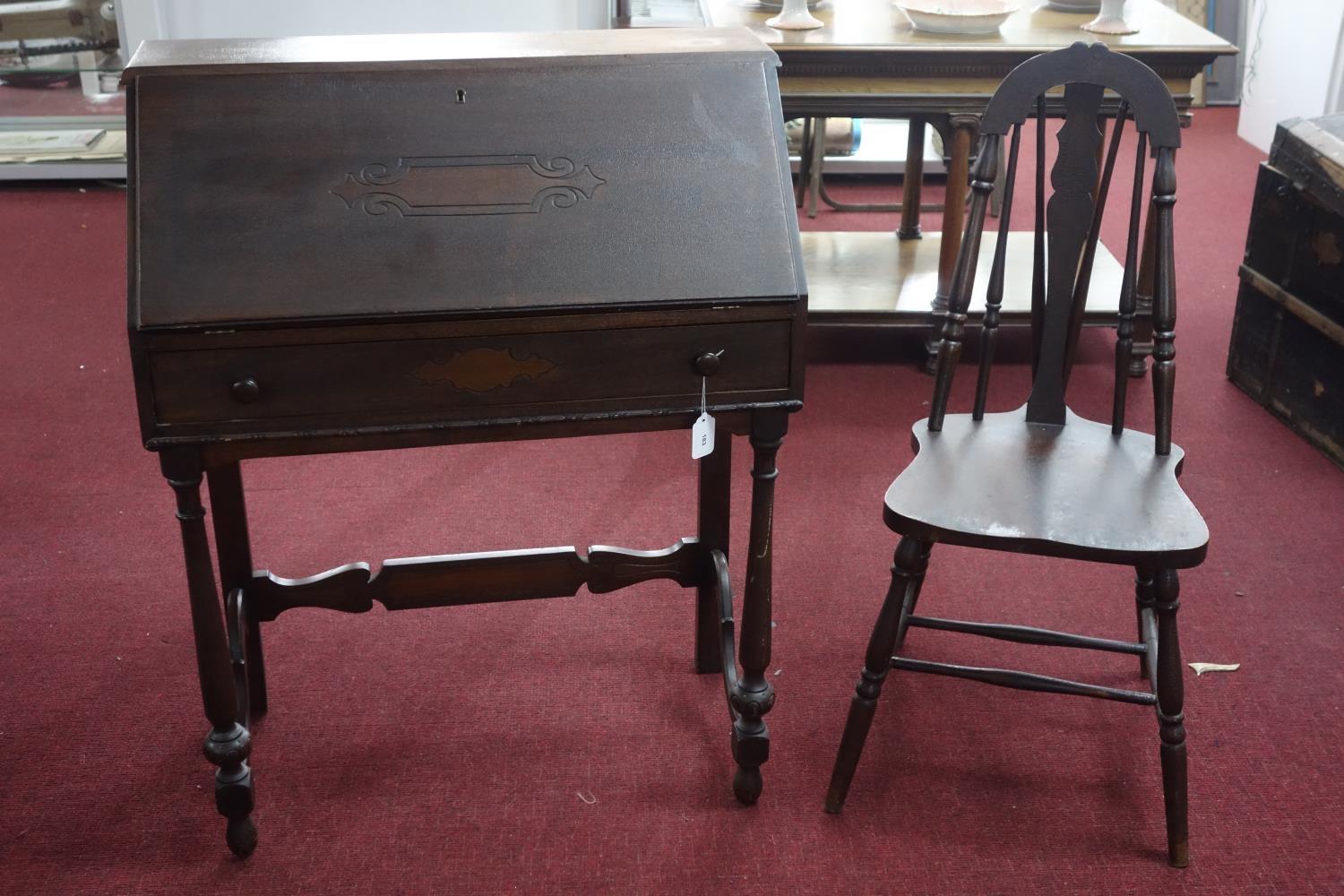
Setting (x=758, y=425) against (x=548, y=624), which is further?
(x=548, y=624)

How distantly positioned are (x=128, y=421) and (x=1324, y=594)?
113 inches

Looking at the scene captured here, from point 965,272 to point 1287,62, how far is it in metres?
4.43

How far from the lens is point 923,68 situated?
3.33m

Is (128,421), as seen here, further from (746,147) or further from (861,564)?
(746,147)

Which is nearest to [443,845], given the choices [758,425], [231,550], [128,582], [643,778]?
[643,778]

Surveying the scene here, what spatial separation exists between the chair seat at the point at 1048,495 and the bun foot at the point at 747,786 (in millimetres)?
482

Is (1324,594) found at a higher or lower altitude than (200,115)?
lower

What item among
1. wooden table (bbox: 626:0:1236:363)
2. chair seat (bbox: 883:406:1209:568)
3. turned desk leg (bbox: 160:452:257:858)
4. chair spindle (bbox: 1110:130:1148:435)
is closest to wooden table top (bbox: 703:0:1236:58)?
wooden table (bbox: 626:0:1236:363)

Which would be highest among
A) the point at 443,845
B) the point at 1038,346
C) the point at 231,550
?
the point at 1038,346

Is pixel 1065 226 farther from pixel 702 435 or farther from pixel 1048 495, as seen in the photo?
pixel 702 435

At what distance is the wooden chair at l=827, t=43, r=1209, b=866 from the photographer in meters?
1.92

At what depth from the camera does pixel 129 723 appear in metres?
2.31

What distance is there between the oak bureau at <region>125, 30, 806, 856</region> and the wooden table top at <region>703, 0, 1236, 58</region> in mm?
1461

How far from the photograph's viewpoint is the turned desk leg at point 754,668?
2016 mm
